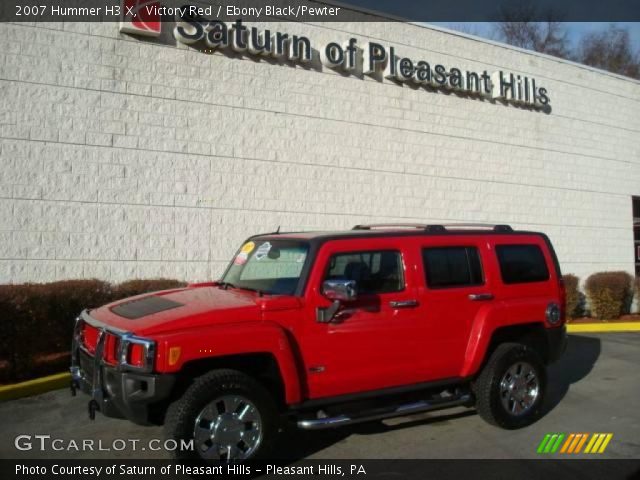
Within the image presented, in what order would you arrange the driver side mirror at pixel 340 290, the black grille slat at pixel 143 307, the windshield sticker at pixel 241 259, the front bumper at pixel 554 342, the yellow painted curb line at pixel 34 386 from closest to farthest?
1. the driver side mirror at pixel 340 290
2. the black grille slat at pixel 143 307
3. the windshield sticker at pixel 241 259
4. the front bumper at pixel 554 342
5. the yellow painted curb line at pixel 34 386

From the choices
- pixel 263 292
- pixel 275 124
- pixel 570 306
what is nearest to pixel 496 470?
pixel 263 292

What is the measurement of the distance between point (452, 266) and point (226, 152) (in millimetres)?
6064

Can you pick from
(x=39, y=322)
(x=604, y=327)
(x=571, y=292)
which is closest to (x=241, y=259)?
(x=39, y=322)

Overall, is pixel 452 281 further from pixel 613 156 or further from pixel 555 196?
pixel 613 156

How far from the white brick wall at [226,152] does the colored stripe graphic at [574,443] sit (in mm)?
6513

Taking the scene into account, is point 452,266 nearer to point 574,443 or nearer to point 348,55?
point 574,443

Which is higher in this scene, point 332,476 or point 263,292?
point 263,292

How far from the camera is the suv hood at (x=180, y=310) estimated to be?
427 centimetres

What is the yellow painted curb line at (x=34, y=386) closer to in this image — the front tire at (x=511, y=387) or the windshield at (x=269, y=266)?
the windshield at (x=269, y=266)

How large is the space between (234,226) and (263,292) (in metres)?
5.67

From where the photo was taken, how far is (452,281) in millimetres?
5578

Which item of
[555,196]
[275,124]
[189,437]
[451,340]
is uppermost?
[275,124]

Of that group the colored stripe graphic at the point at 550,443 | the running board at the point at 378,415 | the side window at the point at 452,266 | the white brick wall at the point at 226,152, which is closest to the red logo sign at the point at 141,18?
the white brick wall at the point at 226,152

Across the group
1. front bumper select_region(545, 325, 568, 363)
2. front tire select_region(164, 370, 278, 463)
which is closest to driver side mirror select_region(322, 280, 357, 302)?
front tire select_region(164, 370, 278, 463)
